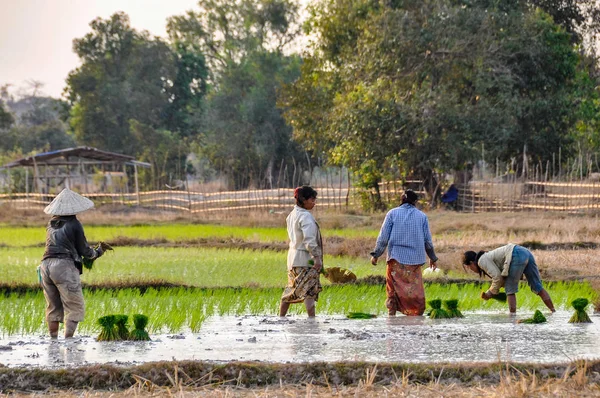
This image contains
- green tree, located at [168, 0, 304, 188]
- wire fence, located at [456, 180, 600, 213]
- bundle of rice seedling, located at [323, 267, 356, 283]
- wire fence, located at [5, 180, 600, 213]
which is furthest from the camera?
green tree, located at [168, 0, 304, 188]

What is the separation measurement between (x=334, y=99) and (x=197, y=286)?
61.0 ft

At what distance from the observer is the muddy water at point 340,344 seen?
23.9ft

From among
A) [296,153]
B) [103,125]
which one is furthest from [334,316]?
[103,125]

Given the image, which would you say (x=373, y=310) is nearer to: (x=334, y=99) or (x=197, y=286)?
(x=197, y=286)

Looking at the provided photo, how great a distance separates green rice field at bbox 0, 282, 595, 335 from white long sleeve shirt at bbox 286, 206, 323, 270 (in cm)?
90

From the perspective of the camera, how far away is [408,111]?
2809 centimetres

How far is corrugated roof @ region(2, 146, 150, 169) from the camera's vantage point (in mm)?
35531

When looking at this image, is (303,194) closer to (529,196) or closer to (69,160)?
(529,196)

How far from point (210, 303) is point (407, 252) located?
2417 millimetres

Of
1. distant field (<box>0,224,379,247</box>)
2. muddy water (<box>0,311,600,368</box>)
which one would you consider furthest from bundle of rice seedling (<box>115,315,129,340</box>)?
distant field (<box>0,224,379,247</box>)

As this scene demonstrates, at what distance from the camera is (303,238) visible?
984 cm

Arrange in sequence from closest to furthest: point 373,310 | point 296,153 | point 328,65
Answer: point 373,310, point 328,65, point 296,153

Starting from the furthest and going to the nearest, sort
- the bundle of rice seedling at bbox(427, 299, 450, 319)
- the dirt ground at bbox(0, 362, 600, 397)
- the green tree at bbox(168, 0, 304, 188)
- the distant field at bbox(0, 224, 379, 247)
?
1. the green tree at bbox(168, 0, 304, 188)
2. the distant field at bbox(0, 224, 379, 247)
3. the bundle of rice seedling at bbox(427, 299, 450, 319)
4. the dirt ground at bbox(0, 362, 600, 397)

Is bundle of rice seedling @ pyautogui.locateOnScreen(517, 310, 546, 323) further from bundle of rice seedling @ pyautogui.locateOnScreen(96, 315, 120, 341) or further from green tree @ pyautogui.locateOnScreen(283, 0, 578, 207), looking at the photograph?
green tree @ pyautogui.locateOnScreen(283, 0, 578, 207)
